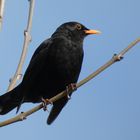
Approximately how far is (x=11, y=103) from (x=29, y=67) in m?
0.61

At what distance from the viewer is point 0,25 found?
3.84 meters

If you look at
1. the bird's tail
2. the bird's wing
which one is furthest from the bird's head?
the bird's tail

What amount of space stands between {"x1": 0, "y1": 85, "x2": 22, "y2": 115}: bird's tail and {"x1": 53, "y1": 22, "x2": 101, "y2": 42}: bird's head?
1.20 m

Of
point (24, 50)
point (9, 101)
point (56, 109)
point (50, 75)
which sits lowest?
point (56, 109)

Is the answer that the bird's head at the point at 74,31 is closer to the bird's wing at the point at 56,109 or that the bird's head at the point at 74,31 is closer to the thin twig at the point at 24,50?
the bird's wing at the point at 56,109

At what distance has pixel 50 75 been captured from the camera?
19.5ft

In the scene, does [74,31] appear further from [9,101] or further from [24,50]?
[24,50]

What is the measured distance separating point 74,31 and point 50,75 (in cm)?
104

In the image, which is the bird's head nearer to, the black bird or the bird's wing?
the black bird

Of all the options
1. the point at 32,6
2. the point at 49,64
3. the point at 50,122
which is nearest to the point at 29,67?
the point at 49,64

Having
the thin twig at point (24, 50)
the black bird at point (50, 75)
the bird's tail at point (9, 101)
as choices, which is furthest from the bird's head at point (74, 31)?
the thin twig at point (24, 50)

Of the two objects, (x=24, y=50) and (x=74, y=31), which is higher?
(x=24, y=50)

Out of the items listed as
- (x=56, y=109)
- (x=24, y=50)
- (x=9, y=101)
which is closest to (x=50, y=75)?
(x=56, y=109)

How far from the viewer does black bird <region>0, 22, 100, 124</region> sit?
588cm
